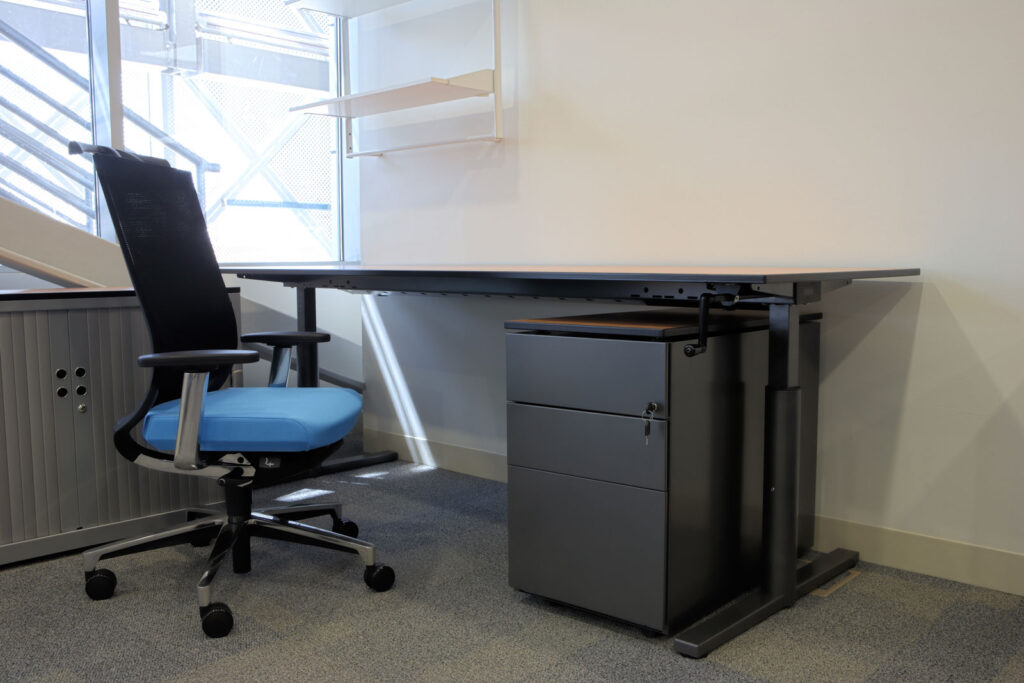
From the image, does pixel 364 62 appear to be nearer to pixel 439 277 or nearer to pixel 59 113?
pixel 59 113

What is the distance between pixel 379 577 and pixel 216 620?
0.40 meters

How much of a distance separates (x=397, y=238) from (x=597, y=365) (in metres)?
1.81

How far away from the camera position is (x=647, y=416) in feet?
6.01

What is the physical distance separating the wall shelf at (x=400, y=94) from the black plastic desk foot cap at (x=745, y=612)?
174cm

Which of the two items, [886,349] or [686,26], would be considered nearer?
[886,349]

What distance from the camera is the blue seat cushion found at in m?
1.97

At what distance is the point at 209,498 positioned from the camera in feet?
8.98

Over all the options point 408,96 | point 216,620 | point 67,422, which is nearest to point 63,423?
point 67,422

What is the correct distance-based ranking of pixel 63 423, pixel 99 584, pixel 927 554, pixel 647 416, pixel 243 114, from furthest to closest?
pixel 243 114, pixel 63 423, pixel 927 554, pixel 99 584, pixel 647 416

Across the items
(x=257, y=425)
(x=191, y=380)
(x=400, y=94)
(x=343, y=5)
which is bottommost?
(x=257, y=425)

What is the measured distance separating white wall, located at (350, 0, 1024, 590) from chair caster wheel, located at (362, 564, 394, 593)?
3.84 feet

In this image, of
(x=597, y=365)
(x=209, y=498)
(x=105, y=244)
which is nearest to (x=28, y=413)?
(x=209, y=498)

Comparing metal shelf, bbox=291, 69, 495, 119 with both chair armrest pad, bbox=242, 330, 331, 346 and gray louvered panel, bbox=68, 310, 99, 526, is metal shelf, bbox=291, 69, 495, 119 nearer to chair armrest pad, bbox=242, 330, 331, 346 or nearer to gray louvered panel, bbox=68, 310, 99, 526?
chair armrest pad, bbox=242, 330, 331, 346

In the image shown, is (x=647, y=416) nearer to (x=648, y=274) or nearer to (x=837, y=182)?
(x=648, y=274)
